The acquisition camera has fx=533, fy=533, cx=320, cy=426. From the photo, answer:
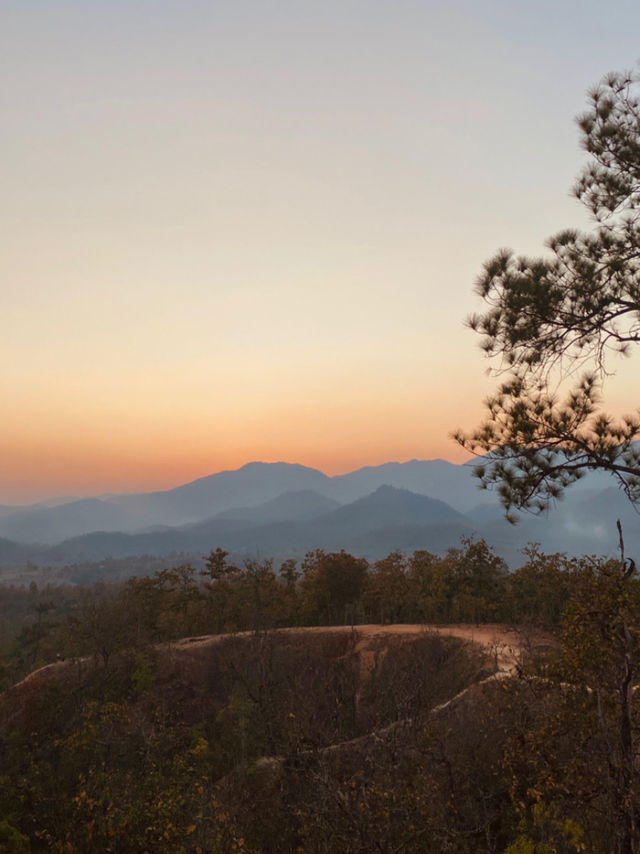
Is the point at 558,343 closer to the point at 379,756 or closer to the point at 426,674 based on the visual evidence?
the point at 379,756

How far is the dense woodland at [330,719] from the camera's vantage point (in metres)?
7.65

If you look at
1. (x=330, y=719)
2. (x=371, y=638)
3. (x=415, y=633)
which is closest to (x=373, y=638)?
(x=371, y=638)

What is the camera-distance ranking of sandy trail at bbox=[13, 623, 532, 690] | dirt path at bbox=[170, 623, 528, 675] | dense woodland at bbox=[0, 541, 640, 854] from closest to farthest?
dense woodland at bbox=[0, 541, 640, 854]
dirt path at bbox=[170, 623, 528, 675]
sandy trail at bbox=[13, 623, 532, 690]

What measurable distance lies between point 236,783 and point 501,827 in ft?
28.6

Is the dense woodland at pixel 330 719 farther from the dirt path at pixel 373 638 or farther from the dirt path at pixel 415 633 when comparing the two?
the dirt path at pixel 415 633

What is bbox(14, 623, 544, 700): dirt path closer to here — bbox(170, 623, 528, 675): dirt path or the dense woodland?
bbox(170, 623, 528, 675): dirt path

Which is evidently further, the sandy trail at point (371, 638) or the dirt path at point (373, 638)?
the sandy trail at point (371, 638)

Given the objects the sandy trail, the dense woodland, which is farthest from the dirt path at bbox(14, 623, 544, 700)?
the dense woodland

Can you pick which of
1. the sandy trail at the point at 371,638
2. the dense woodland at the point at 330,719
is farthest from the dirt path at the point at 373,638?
the dense woodland at the point at 330,719

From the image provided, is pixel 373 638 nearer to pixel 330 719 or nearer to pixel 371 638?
pixel 371 638

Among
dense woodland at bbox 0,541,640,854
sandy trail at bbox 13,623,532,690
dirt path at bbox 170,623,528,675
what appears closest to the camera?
Result: dense woodland at bbox 0,541,640,854

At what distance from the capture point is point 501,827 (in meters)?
12.8

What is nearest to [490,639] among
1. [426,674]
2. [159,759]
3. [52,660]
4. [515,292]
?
[426,674]

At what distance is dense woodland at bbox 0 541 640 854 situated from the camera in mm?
7648
